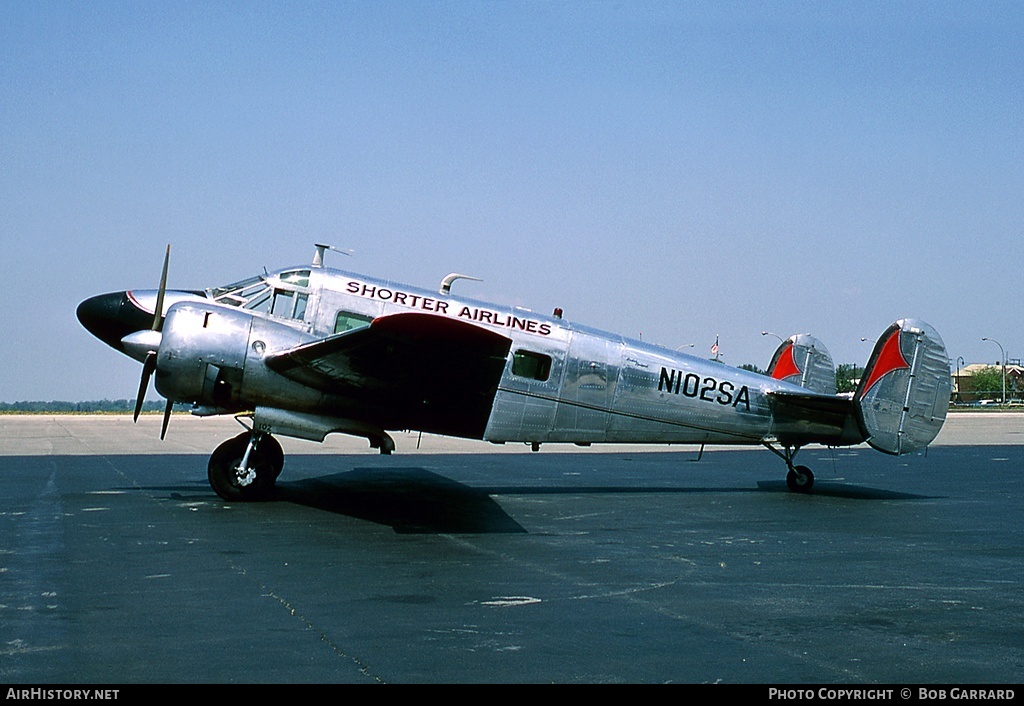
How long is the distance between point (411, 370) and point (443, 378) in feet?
1.68

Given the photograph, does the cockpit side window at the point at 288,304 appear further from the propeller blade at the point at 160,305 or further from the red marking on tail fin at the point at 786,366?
the red marking on tail fin at the point at 786,366

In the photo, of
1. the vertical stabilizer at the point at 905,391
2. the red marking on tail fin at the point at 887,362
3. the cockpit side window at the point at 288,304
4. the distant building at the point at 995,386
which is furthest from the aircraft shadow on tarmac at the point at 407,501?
the distant building at the point at 995,386

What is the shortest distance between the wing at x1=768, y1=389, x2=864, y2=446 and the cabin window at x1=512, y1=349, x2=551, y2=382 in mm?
4623

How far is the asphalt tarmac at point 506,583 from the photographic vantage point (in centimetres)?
582

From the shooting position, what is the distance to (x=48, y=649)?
5.99 m

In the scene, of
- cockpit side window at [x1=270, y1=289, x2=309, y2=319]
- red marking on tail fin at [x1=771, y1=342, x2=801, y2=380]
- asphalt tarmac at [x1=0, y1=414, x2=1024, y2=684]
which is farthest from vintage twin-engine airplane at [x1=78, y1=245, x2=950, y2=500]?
red marking on tail fin at [x1=771, y1=342, x2=801, y2=380]

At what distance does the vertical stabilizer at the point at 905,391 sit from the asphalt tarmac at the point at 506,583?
1178 millimetres

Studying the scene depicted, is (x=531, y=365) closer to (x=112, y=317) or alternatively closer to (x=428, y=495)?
(x=428, y=495)

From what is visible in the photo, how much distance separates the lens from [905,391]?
56.9 ft

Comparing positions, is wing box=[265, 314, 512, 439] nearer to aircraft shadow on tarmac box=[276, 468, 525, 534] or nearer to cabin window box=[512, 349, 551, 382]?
cabin window box=[512, 349, 551, 382]

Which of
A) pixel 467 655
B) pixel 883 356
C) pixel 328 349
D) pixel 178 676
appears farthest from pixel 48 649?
pixel 883 356

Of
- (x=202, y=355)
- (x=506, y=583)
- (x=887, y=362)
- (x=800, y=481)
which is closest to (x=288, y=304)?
(x=202, y=355)

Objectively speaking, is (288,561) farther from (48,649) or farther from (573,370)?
(573,370)
